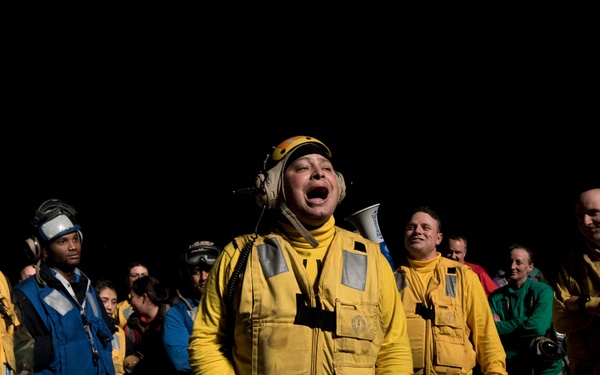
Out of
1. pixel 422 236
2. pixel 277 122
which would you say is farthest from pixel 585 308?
pixel 277 122

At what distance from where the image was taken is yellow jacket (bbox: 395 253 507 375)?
5.40m

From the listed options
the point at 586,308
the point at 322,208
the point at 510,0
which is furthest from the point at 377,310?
the point at 510,0

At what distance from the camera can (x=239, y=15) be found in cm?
1025

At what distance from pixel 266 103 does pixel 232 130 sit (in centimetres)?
67

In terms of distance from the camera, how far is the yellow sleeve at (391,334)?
3436 mm

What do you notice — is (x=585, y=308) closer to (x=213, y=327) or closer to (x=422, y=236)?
(x=422, y=236)

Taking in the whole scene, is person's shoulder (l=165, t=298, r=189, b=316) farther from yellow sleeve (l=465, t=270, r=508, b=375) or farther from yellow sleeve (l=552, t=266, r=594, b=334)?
yellow sleeve (l=552, t=266, r=594, b=334)

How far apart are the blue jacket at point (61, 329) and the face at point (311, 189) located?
6.92 feet

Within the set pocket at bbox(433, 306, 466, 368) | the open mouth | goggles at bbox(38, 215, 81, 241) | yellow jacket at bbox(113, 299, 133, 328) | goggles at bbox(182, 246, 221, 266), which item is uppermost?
goggles at bbox(38, 215, 81, 241)

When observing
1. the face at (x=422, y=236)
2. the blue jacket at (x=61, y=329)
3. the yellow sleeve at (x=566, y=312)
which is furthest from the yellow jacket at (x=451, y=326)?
the blue jacket at (x=61, y=329)

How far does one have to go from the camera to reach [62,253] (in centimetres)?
534

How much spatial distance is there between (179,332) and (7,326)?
218cm

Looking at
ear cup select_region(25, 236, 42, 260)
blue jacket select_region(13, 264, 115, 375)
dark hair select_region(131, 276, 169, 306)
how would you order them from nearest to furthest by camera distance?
blue jacket select_region(13, 264, 115, 375)
ear cup select_region(25, 236, 42, 260)
dark hair select_region(131, 276, 169, 306)

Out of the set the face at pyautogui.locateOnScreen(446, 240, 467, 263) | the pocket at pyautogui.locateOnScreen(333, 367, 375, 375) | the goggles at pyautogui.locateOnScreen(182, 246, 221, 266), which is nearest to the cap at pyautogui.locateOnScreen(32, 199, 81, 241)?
the goggles at pyautogui.locateOnScreen(182, 246, 221, 266)
